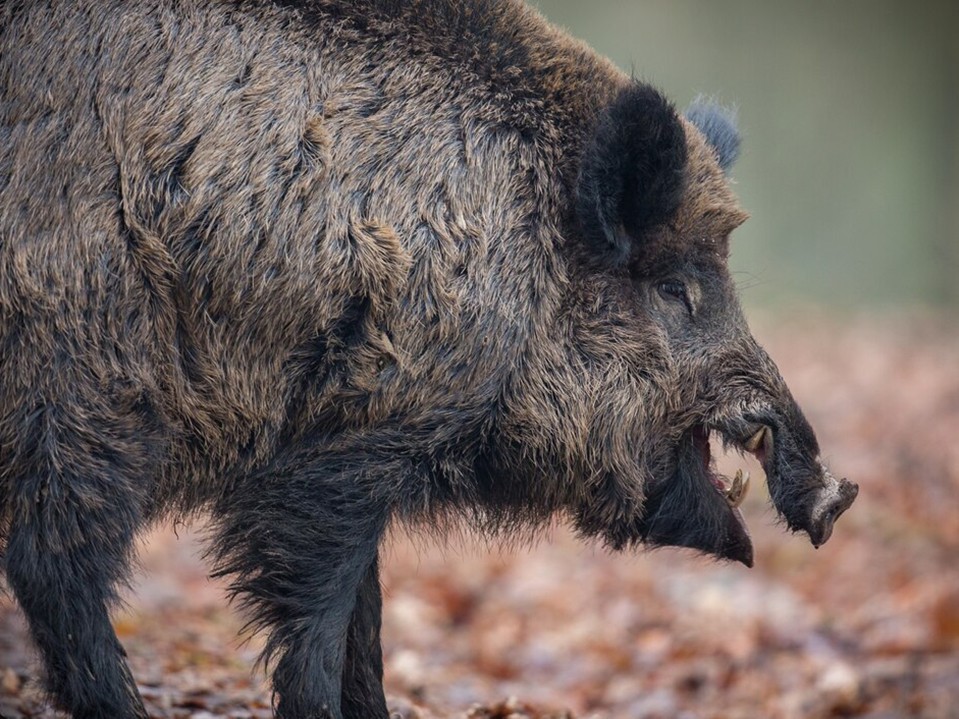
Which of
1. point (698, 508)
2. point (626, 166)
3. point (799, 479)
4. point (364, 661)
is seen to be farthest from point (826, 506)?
point (364, 661)

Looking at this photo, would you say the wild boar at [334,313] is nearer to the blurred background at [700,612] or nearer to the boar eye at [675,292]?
Result: the boar eye at [675,292]

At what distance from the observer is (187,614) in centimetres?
718

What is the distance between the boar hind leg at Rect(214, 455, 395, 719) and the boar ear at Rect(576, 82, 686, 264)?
3.92 ft

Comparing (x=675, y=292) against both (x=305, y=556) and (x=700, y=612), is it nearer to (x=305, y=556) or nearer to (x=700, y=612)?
(x=305, y=556)

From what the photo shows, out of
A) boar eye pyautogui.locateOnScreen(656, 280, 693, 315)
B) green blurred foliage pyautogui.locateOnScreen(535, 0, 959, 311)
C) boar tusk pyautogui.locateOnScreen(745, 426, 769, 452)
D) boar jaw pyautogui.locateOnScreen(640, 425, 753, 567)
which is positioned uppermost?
green blurred foliage pyautogui.locateOnScreen(535, 0, 959, 311)

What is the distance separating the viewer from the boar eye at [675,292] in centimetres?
448

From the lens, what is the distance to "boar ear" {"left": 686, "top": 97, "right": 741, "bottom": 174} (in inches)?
193

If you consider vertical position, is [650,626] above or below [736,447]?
above

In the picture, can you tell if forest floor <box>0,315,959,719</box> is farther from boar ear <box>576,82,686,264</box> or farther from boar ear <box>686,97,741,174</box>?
boar ear <box>686,97,741,174</box>

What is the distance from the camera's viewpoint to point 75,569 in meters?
3.72

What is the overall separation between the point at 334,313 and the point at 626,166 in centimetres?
121

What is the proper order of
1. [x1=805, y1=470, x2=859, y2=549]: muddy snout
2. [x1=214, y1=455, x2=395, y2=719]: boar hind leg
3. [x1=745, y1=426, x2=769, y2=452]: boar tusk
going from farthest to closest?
[x1=745, y1=426, x2=769, y2=452]: boar tusk
[x1=805, y1=470, x2=859, y2=549]: muddy snout
[x1=214, y1=455, x2=395, y2=719]: boar hind leg

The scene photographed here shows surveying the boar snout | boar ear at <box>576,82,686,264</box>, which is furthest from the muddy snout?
boar ear at <box>576,82,686,264</box>

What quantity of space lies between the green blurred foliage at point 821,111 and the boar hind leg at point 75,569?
19.9m
